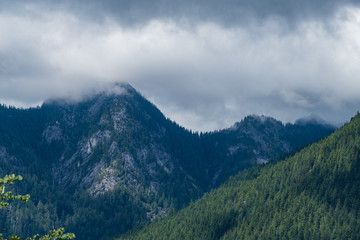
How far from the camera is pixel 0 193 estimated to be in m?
36.3

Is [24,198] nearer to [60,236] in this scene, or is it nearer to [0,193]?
[0,193]

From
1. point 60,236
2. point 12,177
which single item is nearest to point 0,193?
point 12,177

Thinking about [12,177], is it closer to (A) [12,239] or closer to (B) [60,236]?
(A) [12,239]

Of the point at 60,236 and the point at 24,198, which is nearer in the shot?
the point at 24,198

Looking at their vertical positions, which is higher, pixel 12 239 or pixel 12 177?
pixel 12 177

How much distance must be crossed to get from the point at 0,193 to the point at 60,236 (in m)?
6.56

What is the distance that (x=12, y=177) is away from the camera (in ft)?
117

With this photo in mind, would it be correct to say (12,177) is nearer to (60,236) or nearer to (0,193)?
(0,193)

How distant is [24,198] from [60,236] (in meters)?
5.88

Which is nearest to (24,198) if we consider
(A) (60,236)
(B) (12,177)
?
(B) (12,177)

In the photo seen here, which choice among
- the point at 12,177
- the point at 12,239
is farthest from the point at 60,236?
the point at 12,177

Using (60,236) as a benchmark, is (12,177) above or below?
above

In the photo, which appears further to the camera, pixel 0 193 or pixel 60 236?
pixel 60 236

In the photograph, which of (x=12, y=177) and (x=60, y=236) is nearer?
(x=12, y=177)
